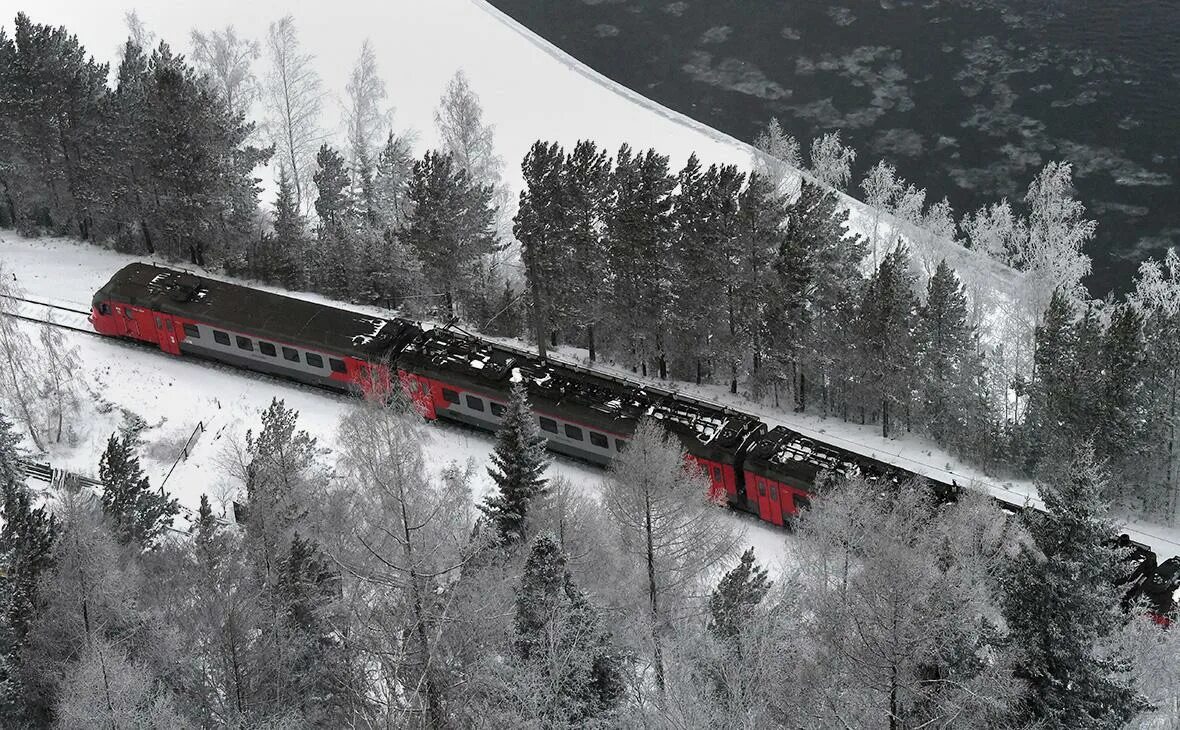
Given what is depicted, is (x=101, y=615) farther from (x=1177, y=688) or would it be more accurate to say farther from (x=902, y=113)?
(x=902, y=113)

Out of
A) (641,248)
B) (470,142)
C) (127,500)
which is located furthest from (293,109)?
(127,500)

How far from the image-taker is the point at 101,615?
37.2m

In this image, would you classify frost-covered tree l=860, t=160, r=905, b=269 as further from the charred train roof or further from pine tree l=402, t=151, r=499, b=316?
the charred train roof

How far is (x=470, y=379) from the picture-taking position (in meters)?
55.6

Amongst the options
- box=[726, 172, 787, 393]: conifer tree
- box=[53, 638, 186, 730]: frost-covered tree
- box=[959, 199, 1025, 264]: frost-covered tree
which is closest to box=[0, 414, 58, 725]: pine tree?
box=[53, 638, 186, 730]: frost-covered tree

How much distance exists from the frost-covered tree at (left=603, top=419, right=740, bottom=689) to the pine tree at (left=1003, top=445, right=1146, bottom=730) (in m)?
9.95

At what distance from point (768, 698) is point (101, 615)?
18.7 metres

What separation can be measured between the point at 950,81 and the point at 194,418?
6279 cm

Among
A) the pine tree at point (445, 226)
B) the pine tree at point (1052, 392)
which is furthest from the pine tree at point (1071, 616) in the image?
the pine tree at point (445, 226)

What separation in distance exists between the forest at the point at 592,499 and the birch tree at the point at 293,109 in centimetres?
940

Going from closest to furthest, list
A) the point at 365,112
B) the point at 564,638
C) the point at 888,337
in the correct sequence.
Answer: the point at 564,638
the point at 888,337
the point at 365,112

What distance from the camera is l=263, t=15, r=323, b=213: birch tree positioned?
8806cm

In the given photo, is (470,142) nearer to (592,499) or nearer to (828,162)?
(828,162)

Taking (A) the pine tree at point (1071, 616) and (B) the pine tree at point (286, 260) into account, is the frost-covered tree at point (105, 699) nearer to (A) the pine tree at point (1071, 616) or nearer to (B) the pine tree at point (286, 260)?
(A) the pine tree at point (1071, 616)
